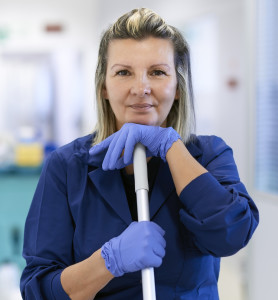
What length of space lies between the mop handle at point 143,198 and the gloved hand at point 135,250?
0.02 m

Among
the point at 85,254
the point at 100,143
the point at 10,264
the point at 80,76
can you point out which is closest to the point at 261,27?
the point at 100,143

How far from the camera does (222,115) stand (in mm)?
4188

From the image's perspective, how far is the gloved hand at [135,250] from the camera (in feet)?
3.48

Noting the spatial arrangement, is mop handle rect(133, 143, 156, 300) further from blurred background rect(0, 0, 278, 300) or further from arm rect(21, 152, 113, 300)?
blurred background rect(0, 0, 278, 300)

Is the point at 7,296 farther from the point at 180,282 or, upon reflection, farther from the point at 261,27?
the point at 261,27

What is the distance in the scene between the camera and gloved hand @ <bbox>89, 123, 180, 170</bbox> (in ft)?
3.89

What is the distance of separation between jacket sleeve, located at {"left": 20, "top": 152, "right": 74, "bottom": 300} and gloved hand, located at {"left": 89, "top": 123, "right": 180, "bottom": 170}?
15 centimetres

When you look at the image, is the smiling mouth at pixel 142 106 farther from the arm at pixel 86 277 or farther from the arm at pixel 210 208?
the arm at pixel 86 277

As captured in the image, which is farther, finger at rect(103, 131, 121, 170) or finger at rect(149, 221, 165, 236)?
finger at rect(103, 131, 121, 170)

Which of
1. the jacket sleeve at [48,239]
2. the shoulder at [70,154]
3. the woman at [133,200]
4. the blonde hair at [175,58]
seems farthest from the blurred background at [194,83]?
the jacket sleeve at [48,239]

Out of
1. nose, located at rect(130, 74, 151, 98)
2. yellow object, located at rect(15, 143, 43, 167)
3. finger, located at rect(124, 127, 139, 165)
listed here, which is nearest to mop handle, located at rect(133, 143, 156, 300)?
finger, located at rect(124, 127, 139, 165)

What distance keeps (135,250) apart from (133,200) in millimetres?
227

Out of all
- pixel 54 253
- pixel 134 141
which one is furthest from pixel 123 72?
pixel 54 253

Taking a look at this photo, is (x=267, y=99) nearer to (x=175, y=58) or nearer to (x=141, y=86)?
(x=175, y=58)
